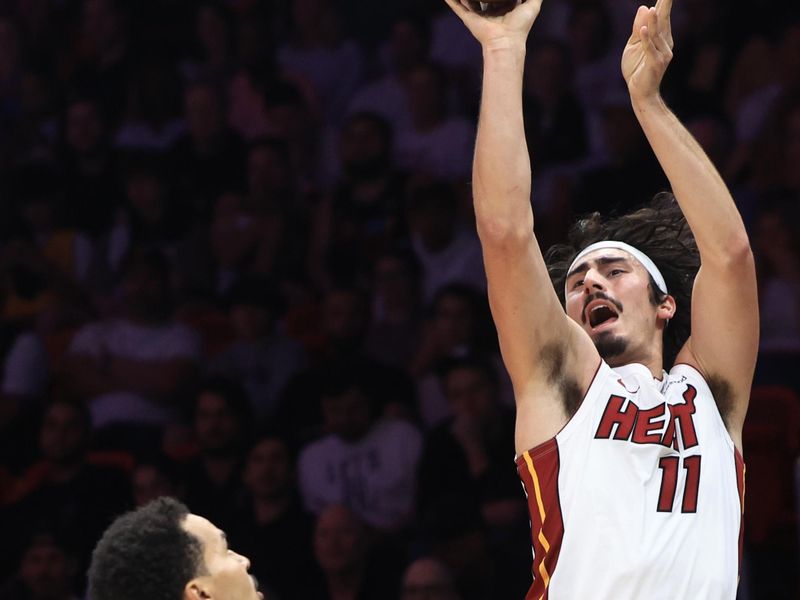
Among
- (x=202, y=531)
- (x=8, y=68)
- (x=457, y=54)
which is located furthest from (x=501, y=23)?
(x=8, y=68)

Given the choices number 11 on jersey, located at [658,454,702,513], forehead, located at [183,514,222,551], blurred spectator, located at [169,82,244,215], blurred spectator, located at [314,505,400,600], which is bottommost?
blurred spectator, located at [314,505,400,600]

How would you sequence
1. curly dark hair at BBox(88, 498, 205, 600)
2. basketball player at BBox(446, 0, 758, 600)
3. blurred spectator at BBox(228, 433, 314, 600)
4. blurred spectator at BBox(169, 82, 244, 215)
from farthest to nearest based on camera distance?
blurred spectator at BBox(169, 82, 244, 215)
blurred spectator at BBox(228, 433, 314, 600)
basketball player at BBox(446, 0, 758, 600)
curly dark hair at BBox(88, 498, 205, 600)

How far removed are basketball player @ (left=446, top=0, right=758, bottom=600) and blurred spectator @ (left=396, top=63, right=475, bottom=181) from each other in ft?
13.6

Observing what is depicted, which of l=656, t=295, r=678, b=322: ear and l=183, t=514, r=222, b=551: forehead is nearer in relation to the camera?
l=183, t=514, r=222, b=551: forehead

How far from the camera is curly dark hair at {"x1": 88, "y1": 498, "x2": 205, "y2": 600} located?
2.97 m

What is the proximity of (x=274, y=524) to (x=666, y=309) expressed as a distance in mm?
2921

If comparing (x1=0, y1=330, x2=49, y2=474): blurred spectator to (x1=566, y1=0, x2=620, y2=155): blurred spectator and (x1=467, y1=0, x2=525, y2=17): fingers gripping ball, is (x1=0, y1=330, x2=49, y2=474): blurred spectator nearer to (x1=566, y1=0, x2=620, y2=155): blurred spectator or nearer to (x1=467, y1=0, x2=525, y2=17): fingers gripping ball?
(x1=566, y1=0, x2=620, y2=155): blurred spectator

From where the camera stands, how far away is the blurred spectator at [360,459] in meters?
6.27

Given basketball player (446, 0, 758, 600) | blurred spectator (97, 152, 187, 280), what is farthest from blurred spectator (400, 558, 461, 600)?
blurred spectator (97, 152, 187, 280)

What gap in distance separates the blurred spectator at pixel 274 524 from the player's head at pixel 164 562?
114 inches

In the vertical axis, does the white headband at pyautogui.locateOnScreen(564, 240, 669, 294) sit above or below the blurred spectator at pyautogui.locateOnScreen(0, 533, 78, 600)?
above

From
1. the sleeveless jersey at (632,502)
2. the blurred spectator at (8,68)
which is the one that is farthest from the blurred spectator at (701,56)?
the blurred spectator at (8,68)

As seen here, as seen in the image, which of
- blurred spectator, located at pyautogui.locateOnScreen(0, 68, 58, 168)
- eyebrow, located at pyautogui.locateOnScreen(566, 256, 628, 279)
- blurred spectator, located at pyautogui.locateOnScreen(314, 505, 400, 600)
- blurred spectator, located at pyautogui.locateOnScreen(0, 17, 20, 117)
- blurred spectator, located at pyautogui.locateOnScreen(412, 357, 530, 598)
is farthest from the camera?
blurred spectator, located at pyautogui.locateOnScreen(0, 17, 20, 117)

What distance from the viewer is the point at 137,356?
24.0 ft
